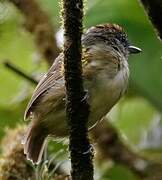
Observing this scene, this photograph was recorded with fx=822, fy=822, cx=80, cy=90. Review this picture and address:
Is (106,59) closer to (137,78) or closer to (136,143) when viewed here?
(137,78)

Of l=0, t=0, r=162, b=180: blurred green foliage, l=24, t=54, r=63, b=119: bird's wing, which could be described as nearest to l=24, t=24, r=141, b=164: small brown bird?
l=24, t=54, r=63, b=119: bird's wing

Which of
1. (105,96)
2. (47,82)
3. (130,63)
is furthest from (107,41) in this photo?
(130,63)

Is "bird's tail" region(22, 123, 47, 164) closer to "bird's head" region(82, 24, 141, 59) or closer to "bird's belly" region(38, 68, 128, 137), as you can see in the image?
"bird's belly" region(38, 68, 128, 137)

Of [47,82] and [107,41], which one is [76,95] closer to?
[47,82]

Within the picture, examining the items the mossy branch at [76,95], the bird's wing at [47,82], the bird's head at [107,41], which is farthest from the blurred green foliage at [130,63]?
the mossy branch at [76,95]

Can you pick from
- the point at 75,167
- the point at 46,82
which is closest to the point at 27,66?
the point at 46,82

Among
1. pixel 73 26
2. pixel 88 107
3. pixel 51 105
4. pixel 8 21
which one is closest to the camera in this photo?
pixel 73 26
